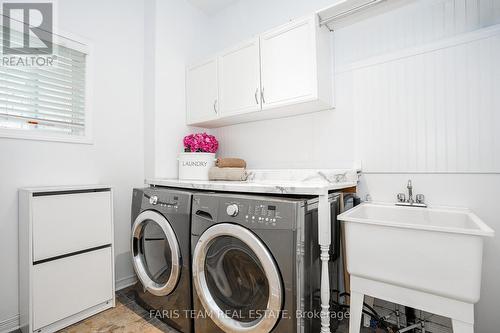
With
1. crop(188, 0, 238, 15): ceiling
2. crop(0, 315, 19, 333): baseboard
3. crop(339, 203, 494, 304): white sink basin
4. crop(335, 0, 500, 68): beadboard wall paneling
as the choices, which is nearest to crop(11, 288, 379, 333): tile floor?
crop(0, 315, 19, 333): baseboard

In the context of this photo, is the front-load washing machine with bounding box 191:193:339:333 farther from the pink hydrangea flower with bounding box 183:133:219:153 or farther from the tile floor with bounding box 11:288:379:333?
the pink hydrangea flower with bounding box 183:133:219:153

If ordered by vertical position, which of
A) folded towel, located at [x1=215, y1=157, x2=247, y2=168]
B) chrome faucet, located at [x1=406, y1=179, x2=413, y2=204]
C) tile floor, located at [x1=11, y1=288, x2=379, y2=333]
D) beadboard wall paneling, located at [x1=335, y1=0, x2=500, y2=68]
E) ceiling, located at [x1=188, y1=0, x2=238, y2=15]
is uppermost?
ceiling, located at [x1=188, y1=0, x2=238, y2=15]

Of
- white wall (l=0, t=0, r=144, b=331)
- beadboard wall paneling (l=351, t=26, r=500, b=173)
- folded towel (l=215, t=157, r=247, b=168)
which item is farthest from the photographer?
folded towel (l=215, t=157, r=247, b=168)

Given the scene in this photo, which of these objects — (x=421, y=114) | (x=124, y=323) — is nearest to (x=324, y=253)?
(x=421, y=114)

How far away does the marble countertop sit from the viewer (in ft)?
4.17

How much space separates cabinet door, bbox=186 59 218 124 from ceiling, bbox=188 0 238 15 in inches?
29.6

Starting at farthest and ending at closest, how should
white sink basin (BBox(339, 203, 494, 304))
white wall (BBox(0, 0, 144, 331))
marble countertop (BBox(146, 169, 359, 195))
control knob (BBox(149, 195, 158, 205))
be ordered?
1. control knob (BBox(149, 195, 158, 205))
2. white wall (BBox(0, 0, 144, 331))
3. marble countertop (BBox(146, 169, 359, 195))
4. white sink basin (BBox(339, 203, 494, 304))

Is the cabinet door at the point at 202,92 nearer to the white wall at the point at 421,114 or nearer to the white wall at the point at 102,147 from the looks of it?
the white wall at the point at 102,147

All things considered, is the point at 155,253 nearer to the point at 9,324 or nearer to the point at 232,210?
the point at 232,210

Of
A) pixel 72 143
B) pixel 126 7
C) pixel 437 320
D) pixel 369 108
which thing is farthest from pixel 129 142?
pixel 437 320

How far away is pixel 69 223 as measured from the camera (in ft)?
5.44

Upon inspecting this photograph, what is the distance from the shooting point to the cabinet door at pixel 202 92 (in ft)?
7.49

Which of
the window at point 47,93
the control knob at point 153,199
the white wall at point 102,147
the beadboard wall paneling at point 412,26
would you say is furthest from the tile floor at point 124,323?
the beadboard wall paneling at point 412,26

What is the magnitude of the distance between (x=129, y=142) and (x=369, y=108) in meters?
2.07
